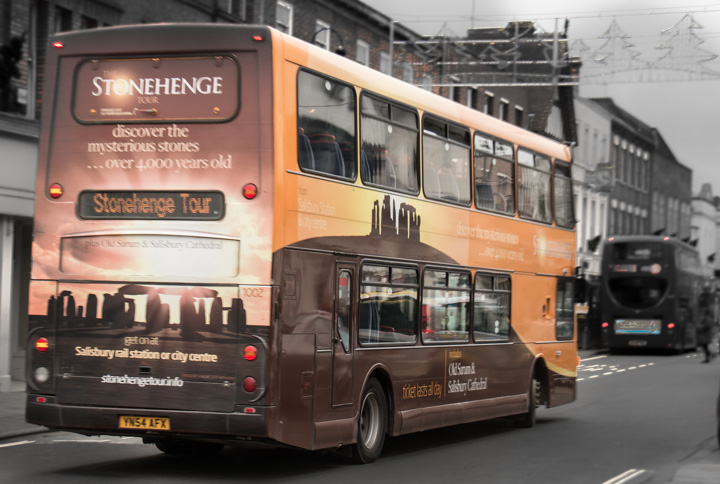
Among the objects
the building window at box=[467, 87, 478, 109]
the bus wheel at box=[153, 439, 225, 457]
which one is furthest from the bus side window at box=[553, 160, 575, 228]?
the building window at box=[467, 87, 478, 109]

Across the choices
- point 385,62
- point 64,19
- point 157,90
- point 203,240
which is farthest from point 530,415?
point 385,62

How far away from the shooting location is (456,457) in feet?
44.0

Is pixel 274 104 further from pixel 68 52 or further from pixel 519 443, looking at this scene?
pixel 519 443

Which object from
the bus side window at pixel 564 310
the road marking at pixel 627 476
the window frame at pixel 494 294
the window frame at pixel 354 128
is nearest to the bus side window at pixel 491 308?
the window frame at pixel 494 294

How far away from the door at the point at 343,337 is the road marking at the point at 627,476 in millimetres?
2692

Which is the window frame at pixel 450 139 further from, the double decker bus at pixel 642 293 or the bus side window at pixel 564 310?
the double decker bus at pixel 642 293

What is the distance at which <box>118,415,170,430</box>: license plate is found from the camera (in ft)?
35.0

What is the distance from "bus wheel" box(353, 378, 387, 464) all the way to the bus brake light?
10.6ft

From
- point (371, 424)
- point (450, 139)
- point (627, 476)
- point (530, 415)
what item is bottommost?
point (627, 476)

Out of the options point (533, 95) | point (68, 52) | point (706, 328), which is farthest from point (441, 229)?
point (533, 95)

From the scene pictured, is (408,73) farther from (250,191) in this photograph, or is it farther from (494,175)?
(250,191)

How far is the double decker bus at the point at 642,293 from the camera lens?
4141cm

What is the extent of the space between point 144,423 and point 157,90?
301 cm

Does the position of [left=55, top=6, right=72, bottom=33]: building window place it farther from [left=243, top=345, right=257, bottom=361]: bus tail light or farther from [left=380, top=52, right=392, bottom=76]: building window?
[left=380, top=52, right=392, bottom=76]: building window
